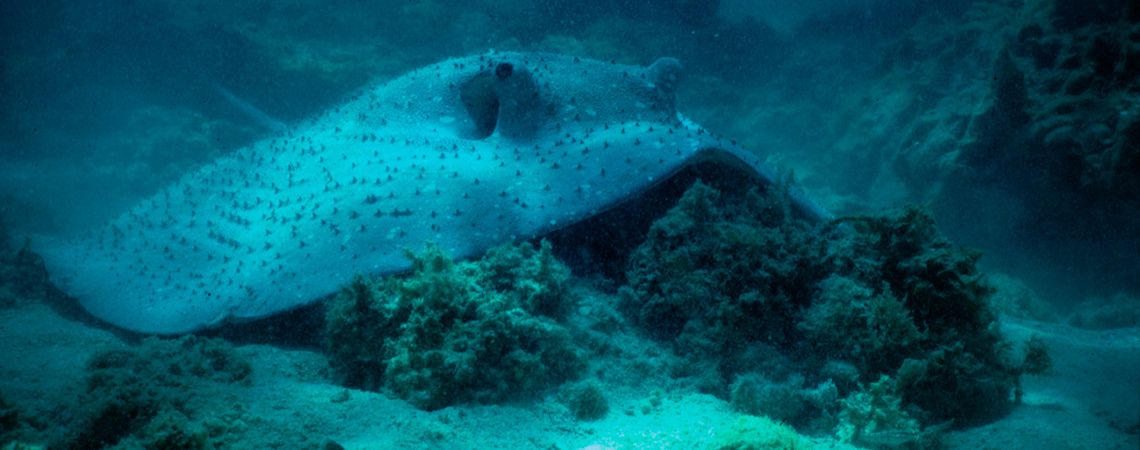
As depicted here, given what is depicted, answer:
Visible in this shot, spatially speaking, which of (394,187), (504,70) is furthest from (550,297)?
(504,70)

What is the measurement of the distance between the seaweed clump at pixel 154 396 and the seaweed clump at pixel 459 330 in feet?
2.72

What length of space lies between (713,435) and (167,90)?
96.7ft

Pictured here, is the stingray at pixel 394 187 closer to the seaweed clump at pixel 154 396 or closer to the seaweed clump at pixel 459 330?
the seaweed clump at pixel 459 330

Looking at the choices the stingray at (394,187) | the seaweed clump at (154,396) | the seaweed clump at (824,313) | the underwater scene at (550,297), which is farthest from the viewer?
the stingray at (394,187)

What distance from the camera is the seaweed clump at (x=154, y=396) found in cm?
302

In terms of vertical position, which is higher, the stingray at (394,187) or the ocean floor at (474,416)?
the stingray at (394,187)

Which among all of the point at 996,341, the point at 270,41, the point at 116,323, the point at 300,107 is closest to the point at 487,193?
the point at 116,323

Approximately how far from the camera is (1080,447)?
3.25 m

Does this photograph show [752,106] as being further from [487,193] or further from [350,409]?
[350,409]

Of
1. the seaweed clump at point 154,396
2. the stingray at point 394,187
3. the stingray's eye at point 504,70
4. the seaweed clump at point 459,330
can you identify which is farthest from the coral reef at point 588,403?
the stingray's eye at point 504,70

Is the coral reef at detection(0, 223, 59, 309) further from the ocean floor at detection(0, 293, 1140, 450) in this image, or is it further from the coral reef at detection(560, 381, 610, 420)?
the coral reef at detection(560, 381, 610, 420)

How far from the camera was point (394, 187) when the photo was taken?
505 cm

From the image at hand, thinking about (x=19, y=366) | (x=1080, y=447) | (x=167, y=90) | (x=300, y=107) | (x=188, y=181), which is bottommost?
(x=19, y=366)

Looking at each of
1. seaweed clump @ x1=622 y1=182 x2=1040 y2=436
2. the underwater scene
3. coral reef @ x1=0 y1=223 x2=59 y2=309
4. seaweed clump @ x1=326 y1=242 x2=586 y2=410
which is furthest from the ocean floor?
coral reef @ x1=0 y1=223 x2=59 y2=309
